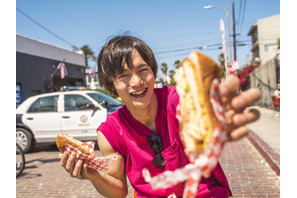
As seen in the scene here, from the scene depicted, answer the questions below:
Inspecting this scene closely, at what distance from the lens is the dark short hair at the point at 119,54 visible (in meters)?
1.76

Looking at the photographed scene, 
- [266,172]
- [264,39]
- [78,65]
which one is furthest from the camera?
[264,39]

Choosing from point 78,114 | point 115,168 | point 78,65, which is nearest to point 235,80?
point 115,168

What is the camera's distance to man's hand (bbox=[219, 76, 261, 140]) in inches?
36.4

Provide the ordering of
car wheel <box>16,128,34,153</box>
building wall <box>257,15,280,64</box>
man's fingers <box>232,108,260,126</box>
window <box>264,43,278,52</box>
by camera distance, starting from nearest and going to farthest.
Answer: man's fingers <box>232,108,260,126</box>
car wheel <box>16,128,34,153</box>
building wall <box>257,15,280,64</box>
window <box>264,43,278,52</box>

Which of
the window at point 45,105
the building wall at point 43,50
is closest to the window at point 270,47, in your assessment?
the building wall at point 43,50

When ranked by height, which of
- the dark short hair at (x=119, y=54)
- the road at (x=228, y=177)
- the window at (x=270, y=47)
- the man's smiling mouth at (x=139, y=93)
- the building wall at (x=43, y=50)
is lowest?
the road at (x=228, y=177)

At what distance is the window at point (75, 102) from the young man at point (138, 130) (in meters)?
6.58

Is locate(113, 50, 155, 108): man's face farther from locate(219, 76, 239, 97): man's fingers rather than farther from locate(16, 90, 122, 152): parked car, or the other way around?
locate(16, 90, 122, 152): parked car

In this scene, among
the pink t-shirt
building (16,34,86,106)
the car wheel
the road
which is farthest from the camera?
building (16,34,86,106)

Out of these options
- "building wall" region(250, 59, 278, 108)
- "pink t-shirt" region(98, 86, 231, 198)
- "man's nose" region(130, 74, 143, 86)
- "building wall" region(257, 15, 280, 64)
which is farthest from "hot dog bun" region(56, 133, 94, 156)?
"building wall" region(257, 15, 280, 64)

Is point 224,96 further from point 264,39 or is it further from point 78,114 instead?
point 264,39

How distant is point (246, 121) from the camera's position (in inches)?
36.2

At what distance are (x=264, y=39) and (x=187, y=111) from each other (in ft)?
172

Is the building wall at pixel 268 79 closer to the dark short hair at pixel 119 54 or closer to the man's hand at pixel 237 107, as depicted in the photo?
the dark short hair at pixel 119 54
